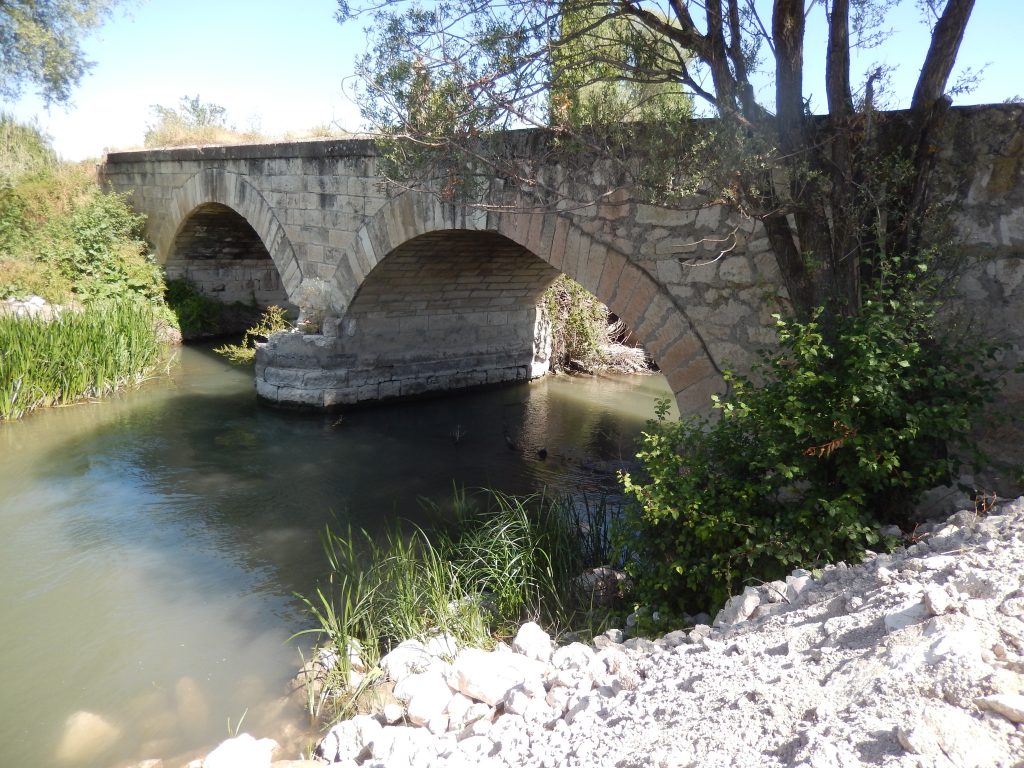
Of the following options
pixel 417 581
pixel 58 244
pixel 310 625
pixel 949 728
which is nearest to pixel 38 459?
pixel 310 625

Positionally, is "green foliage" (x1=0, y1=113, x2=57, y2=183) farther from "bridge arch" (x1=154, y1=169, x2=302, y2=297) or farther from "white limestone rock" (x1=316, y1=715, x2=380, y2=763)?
"white limestone rock" (x1=316, y1=715, x2=380, y2=763)

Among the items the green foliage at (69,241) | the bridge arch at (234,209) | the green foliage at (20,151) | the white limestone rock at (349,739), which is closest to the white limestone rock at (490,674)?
the white limestone rock at (349,739)

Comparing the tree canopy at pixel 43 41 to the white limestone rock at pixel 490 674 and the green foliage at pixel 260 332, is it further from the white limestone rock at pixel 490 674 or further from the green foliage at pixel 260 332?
the white limestone rock at pixel 490 674

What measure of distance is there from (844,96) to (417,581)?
3542mm

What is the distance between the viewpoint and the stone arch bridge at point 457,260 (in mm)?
4172

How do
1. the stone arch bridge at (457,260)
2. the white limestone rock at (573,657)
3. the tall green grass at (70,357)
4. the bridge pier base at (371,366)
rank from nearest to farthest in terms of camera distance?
the white limestone rock at (573,657) < the stone arch bridge at (457,260) < the tall green grass at (70,357) < the bridge pier base at (371,366)

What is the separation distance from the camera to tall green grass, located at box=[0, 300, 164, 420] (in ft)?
29.5

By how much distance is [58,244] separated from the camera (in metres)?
13.5

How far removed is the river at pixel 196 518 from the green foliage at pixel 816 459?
83.1 inches

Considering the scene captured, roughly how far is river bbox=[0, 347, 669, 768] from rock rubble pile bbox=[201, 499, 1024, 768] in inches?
44.3

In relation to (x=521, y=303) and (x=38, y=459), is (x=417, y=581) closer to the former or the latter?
(x=38, y=459)

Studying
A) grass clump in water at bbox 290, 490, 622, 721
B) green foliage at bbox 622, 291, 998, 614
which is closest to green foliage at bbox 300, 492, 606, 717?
grass clump in water at bbox 290, 490, 622, 721

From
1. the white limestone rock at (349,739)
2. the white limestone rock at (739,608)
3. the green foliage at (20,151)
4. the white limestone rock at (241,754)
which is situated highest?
the green foliage at (20,151)

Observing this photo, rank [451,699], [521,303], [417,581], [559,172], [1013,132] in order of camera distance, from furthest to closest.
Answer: [521,303] < [559,172] < [417,581] < [1013,132] < [451,699]
